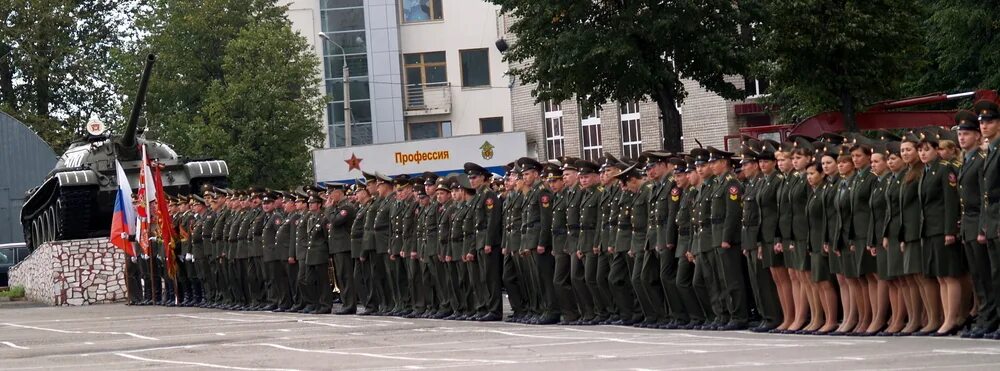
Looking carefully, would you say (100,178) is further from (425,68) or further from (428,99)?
(428,99)

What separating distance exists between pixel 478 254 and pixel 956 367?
910cm

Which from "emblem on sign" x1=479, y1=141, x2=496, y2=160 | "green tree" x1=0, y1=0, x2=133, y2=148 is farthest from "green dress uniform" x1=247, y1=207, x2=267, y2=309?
"green tree" x1=0, y1=0, x2=133, y2=148

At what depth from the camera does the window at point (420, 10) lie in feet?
199

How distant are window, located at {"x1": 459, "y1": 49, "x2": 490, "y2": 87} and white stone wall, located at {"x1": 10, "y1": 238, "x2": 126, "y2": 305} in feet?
99.5

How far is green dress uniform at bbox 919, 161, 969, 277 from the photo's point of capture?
545 inches

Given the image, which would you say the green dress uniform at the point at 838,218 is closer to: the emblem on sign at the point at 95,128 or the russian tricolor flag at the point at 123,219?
the russian tricolor flag at the point at 123,219

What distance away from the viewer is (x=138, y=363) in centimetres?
1501

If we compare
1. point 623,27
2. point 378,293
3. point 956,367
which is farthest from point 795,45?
point 956,367

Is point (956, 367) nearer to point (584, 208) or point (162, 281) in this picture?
point (584, 208)

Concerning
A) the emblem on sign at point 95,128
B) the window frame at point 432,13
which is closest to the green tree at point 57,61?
the window frame at point 432,13

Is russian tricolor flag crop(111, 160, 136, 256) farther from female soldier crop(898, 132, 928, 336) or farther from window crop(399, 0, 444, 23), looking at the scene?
window crop(399, 0, 444, 23)

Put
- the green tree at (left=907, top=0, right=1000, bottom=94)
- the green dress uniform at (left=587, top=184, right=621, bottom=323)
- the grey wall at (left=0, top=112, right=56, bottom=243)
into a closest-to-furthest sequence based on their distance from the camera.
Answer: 1. the green dress uniform at (left=587, top=184, right=621, bottom=323)
2. the green tree at (left=907, top=0, right=1000, bottom=94)
3. the grey wall at (left=0, top=112, right=56, bottom=243)

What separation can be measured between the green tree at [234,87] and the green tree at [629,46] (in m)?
20.0

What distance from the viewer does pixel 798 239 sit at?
15273 mm
